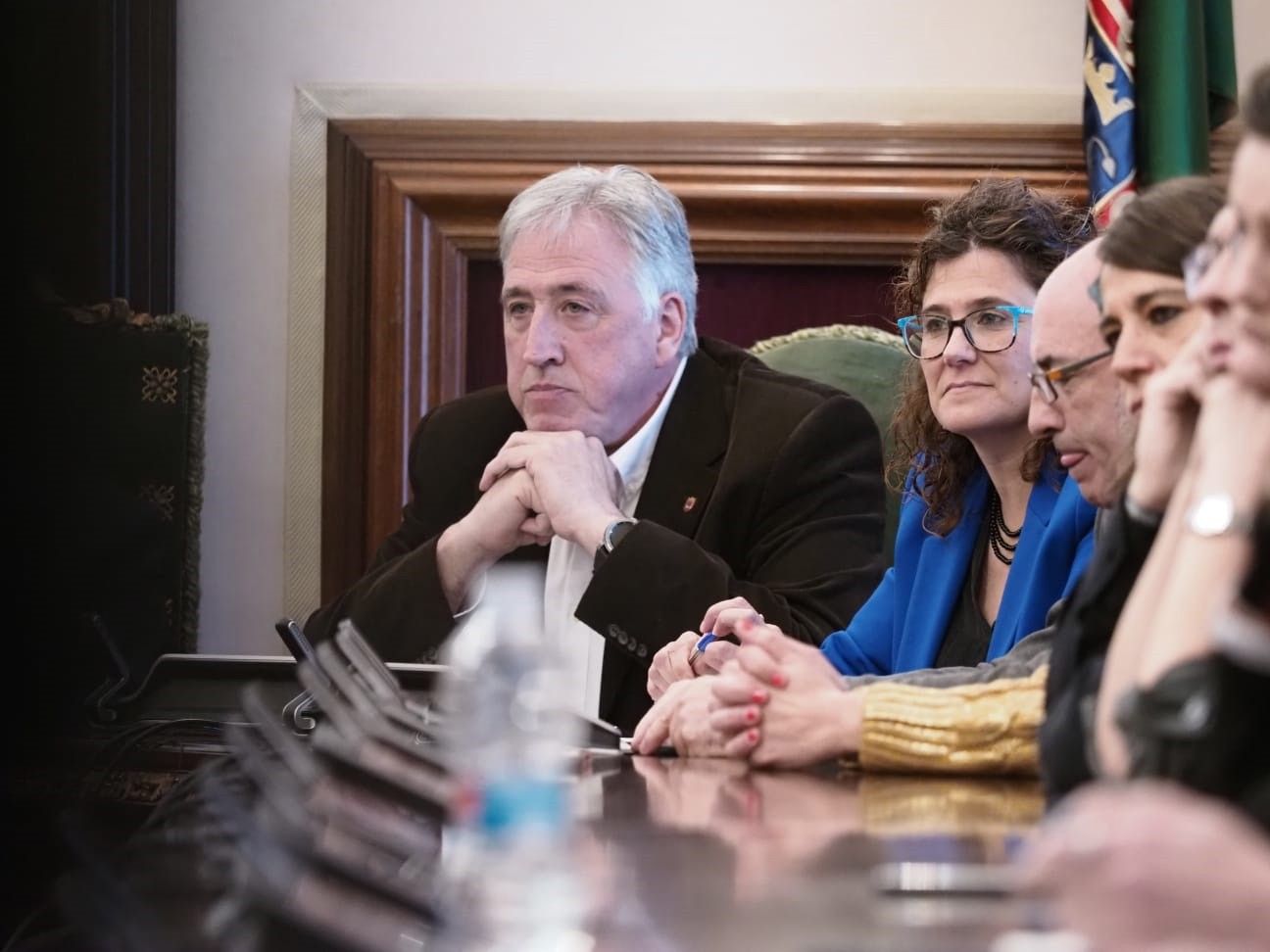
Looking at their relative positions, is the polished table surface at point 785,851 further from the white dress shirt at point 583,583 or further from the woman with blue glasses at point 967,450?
the white dress shirt at point 583,583

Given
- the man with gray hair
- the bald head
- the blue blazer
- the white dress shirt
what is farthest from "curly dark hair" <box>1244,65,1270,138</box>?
the white dress shirt

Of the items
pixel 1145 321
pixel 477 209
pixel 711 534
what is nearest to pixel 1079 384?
pixel 1145 321

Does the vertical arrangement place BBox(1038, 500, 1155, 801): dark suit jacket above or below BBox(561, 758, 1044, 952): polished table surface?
above

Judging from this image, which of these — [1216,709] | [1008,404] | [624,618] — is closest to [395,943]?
[1216,709]

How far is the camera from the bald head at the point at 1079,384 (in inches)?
69.9

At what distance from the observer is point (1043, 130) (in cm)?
397

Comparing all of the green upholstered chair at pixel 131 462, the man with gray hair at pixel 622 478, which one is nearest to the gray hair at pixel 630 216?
the man with gray hair at pixel 622 478

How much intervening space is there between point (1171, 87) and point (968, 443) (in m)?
1.46

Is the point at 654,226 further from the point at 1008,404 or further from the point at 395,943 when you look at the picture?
the point at 395,943

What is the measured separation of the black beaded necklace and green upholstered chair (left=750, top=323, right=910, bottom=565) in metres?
0.81

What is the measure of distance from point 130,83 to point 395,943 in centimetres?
363

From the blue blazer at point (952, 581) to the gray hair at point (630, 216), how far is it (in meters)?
0.77

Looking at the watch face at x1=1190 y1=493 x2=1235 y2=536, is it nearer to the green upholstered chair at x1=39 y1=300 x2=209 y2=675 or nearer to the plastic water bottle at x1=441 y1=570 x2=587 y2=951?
the plastic water bottle at x1=441 y1=570 x2=587 y2=951

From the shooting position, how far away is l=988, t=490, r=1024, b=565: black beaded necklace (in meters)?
→ 2.32
